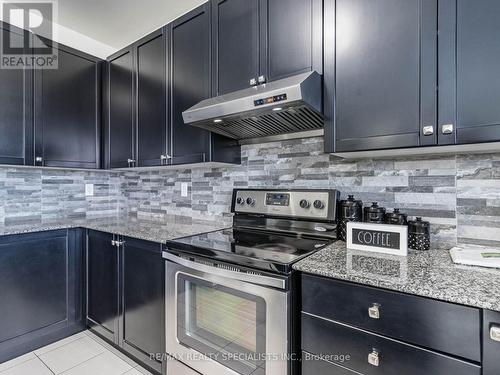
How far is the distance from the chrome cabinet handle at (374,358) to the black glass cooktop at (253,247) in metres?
0.38

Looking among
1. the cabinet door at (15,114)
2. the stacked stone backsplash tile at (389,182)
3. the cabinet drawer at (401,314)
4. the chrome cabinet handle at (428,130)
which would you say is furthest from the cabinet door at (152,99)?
the chrome cabinet handle at (428,130)

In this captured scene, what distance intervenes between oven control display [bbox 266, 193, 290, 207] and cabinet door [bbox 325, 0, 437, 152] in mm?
477

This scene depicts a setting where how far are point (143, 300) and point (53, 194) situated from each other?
1549mm

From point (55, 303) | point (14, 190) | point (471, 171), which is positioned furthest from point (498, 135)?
point (14, 190)

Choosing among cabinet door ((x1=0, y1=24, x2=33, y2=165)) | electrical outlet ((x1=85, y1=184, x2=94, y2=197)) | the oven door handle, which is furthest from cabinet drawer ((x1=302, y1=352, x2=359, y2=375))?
electrical outlet ((x1=85, y1=184, x2=94, y2=197))

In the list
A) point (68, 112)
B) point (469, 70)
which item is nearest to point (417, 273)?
point (469, 70)

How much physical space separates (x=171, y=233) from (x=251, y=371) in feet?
3.08

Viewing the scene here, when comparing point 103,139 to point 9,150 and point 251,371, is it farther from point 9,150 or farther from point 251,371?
point 251,371

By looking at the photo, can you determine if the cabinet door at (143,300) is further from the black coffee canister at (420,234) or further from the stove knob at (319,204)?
the black coffee canister at (420,234)

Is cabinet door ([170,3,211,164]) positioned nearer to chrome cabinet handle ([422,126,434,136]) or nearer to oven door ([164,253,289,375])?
oven door ([164,253,289,375])

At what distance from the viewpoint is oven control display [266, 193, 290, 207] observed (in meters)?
1.71

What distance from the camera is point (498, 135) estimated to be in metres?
0.98

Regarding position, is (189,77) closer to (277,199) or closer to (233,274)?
(277,199)

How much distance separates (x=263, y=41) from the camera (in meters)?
1.54
